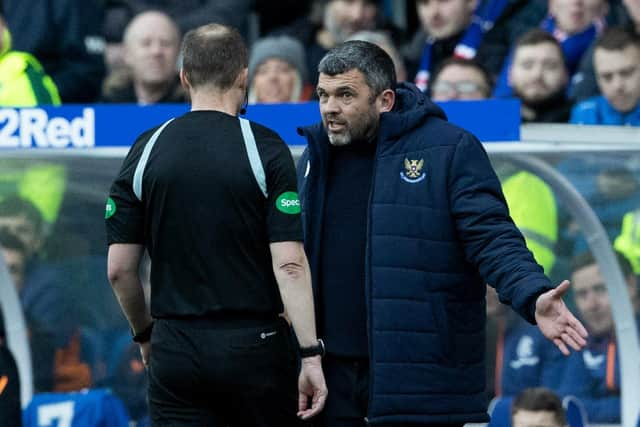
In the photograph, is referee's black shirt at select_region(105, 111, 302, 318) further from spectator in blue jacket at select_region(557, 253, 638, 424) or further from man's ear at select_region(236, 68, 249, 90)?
spectator in blue jacket at select_region(557, 253, 638, 424)

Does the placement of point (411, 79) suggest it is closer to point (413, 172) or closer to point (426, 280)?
point (413, 172)

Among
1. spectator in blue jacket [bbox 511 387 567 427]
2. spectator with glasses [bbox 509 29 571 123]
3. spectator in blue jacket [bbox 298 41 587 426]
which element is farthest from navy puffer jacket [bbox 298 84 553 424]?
spectator with glasses [bbox 509 29 571 123]

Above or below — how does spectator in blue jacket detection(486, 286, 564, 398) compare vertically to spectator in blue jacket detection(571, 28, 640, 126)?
below

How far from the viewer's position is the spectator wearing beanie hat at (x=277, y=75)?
8570 millimetres

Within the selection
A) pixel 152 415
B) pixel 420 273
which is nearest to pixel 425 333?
pixel 420 273

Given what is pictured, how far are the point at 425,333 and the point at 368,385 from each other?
0.84ft

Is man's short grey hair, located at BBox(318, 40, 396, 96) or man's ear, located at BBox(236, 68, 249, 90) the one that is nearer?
man's ear, located at BBox(236, 68, 249, 90)

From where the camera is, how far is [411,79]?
31.2 feet

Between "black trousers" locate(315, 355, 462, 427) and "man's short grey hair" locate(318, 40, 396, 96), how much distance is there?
867 millimetres

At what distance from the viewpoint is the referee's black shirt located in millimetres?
4801

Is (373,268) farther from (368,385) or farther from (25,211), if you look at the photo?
(25,211)

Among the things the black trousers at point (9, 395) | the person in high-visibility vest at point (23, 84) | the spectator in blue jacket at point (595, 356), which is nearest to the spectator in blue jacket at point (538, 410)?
the spectator in blue jacket at point (595, 356)

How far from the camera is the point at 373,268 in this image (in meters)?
5.10

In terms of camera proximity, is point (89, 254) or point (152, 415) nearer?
point (152, 415)
